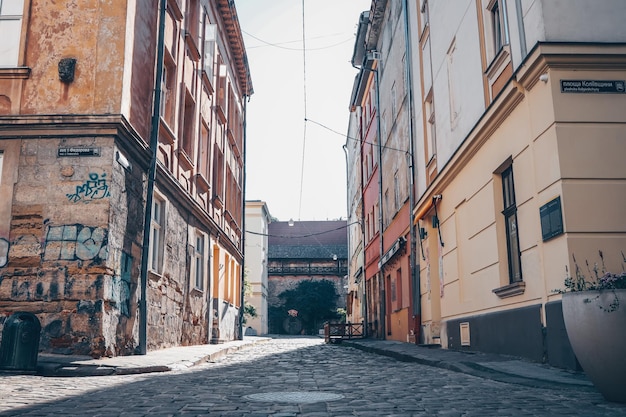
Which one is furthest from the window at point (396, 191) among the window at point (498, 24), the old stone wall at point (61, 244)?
the old stone wall at point (61, 244)

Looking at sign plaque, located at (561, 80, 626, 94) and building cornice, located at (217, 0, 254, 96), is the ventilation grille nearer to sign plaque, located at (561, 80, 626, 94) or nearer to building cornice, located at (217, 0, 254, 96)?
sign plaque, located at (561, 80, 626, 94)

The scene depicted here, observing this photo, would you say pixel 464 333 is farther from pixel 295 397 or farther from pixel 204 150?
pixel 204 150

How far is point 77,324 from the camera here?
355 inches

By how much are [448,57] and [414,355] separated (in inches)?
236

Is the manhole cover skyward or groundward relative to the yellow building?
groundward

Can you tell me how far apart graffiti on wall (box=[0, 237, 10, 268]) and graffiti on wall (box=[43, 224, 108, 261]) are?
59 centimetres

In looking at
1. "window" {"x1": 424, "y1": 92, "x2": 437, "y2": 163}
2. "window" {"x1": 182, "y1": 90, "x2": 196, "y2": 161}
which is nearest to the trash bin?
"window" {"x1": 182, "y1": 90, "x2": 196, "y2": 161}

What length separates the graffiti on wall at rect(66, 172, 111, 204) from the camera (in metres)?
9.52

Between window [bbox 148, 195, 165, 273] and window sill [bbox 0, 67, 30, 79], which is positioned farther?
window [bbox 148, 195, 165, 273]

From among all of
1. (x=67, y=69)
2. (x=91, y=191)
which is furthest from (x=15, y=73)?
(x=91, y=191)

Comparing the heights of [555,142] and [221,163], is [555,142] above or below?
below

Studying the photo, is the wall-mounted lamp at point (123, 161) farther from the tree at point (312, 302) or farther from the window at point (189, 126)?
the tree at point (312, 302)

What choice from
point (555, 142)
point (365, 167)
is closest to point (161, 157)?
point (555, 142)

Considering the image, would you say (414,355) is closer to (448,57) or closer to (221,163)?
(448,57)
